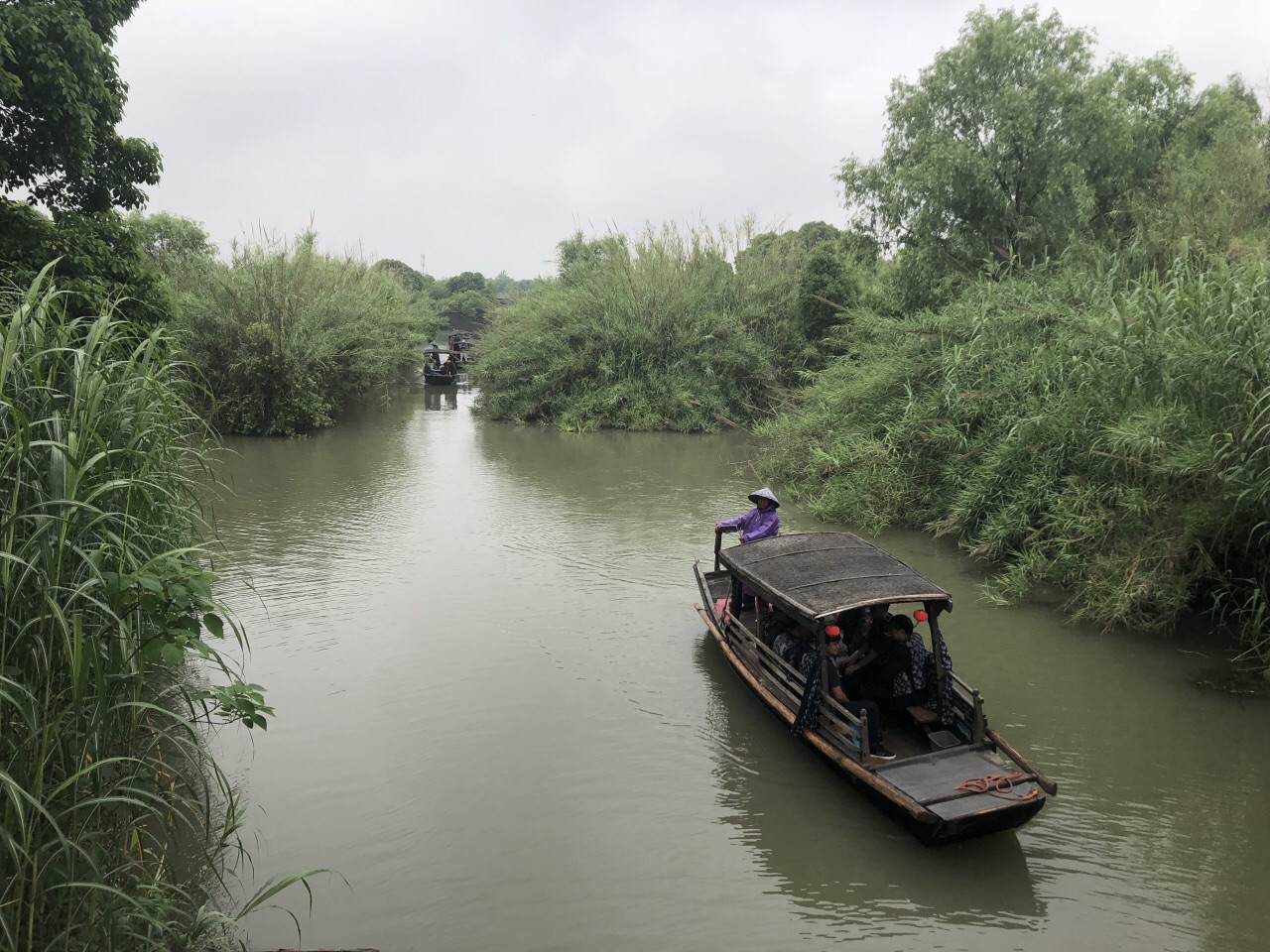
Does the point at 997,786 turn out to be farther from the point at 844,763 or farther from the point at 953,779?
the point at 844,763

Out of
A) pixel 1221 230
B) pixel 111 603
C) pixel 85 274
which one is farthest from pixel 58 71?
pixel 1221 230

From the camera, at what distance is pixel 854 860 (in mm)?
5406

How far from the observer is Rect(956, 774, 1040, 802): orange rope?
5.18 m

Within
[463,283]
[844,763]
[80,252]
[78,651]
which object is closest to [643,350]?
[80,252]

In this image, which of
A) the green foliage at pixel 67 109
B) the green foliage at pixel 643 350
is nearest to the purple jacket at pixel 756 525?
the green foliage at pixel 67 109

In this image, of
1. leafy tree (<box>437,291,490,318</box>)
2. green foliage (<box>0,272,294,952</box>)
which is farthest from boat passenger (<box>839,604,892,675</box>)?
leafy tree (<box>437,291,490,318</box>)

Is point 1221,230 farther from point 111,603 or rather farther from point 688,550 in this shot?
point 111,603

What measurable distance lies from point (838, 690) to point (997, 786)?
117 cm

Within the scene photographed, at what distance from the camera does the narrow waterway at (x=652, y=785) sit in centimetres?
490

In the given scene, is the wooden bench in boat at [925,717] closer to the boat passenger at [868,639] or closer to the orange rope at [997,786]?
the boat passenger at [868,639]

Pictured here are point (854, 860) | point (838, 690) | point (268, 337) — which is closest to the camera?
point (854, 860)

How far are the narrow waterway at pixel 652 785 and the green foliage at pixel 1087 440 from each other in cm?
69

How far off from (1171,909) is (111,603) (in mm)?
5646

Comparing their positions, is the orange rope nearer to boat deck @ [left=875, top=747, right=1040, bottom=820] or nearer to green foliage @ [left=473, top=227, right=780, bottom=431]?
boat deck @ [left=875, top=747, right=1040, bottom=820]
